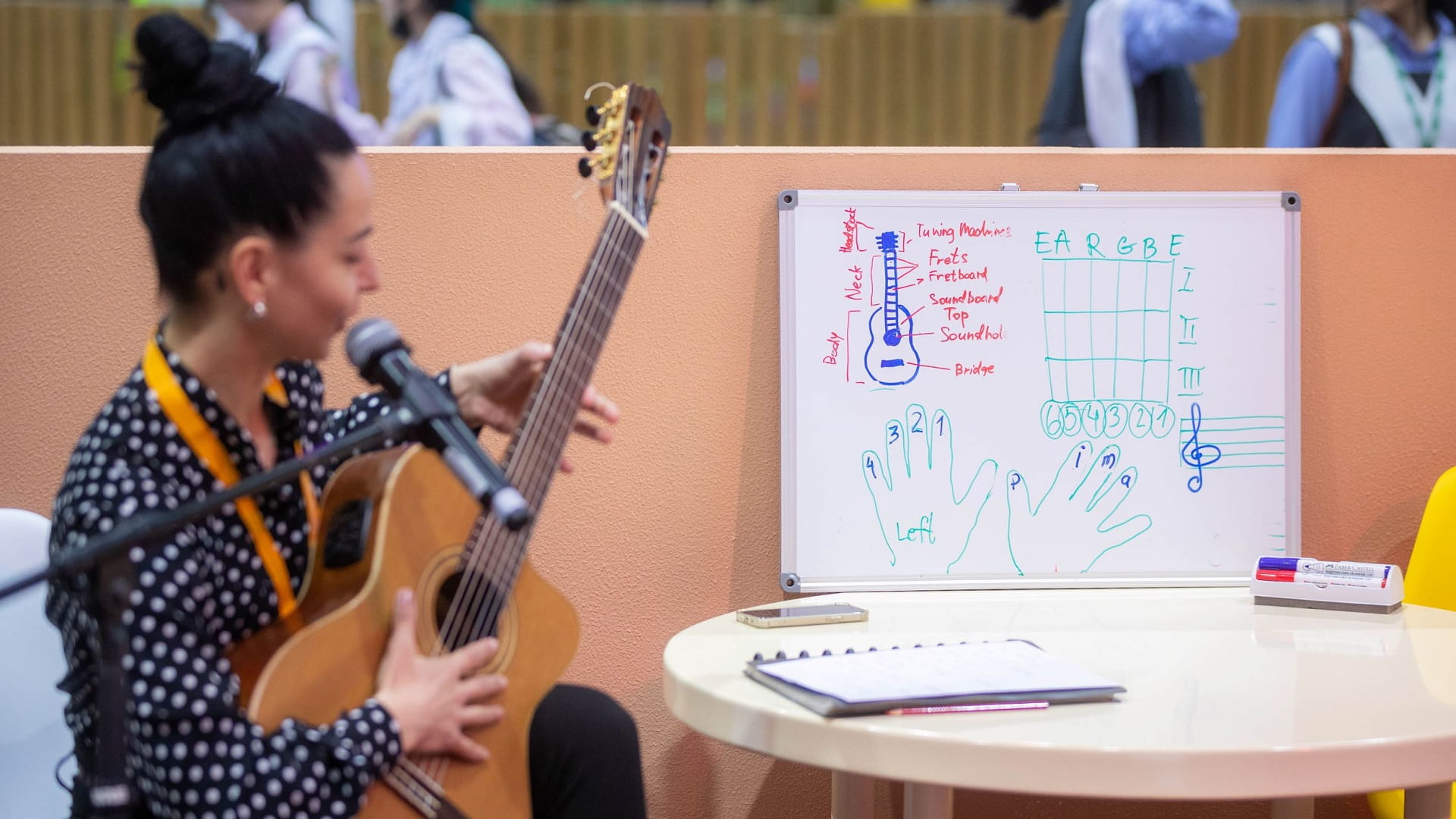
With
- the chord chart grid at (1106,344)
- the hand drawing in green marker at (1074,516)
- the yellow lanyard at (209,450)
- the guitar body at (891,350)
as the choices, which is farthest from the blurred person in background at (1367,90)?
the yellow lanyard at (209,450)

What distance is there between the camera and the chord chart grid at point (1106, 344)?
6.07 ft

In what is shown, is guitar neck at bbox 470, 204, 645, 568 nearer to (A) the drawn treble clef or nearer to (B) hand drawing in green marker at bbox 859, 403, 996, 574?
(B) hand drawing in green marker at bbox 859, 403, 996, 574

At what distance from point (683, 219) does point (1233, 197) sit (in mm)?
799

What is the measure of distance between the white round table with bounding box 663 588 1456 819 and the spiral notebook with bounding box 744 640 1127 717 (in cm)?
1

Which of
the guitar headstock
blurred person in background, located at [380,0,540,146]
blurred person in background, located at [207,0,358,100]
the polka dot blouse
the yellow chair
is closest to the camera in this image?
the polka dot blouse

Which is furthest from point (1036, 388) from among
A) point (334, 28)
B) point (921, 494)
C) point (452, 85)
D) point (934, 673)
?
point (334, 28)

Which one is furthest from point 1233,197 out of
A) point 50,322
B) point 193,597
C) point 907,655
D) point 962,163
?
point 50,322

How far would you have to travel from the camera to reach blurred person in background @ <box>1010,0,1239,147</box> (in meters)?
2.49

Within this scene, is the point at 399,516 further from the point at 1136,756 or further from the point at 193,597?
the point at 1136,756

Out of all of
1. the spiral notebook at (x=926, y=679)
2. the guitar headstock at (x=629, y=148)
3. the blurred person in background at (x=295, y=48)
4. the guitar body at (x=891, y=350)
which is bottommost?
the spiral notebook at (x=926, y=679)

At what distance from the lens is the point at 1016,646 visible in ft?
4.37

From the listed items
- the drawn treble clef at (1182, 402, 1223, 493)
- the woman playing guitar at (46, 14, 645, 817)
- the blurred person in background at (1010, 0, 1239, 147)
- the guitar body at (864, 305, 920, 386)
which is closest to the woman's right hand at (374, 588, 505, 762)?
the woman playing guitar at (46, 14, 645, 817)

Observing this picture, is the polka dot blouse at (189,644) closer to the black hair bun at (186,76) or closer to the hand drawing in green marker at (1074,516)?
the black hair bun at (186,76)

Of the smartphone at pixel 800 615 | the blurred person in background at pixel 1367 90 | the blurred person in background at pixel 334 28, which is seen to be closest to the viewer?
the smartphone at pixel 800 615
